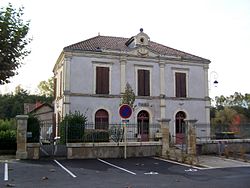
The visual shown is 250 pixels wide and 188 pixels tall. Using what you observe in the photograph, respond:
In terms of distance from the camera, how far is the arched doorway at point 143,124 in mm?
23741

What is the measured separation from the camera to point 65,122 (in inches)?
677

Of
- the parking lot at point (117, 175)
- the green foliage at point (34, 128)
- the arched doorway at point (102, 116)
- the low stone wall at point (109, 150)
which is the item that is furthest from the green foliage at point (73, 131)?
the arched doorway at point (102, 116)

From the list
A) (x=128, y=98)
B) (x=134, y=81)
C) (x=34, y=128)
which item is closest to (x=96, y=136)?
(x=34, y=128)

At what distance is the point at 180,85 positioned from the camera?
91.1ft

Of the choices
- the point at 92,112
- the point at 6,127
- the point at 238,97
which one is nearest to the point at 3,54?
the point at 6,127

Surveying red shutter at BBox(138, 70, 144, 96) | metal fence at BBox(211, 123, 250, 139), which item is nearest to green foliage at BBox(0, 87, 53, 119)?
red shutter at BBox(138, 70, 144, 96)

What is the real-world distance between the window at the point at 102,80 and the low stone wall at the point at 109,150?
9.64 meters

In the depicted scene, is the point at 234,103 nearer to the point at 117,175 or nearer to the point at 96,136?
the point at 96,136

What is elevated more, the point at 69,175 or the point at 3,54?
the point at 3,54

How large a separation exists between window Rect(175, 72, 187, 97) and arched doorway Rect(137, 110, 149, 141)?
136 inches

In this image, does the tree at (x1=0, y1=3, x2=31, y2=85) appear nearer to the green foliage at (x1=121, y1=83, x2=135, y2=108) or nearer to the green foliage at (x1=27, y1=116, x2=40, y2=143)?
the green foliage at (x1=27, y1=116, x2=40, y2=143)

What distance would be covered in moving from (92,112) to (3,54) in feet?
59.8

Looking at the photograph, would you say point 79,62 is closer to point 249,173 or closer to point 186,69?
point 186,69

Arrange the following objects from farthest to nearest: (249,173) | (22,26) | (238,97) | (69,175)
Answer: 1. (238,97)
2. (249,173)
3. (69,175)
4. (22,26)
